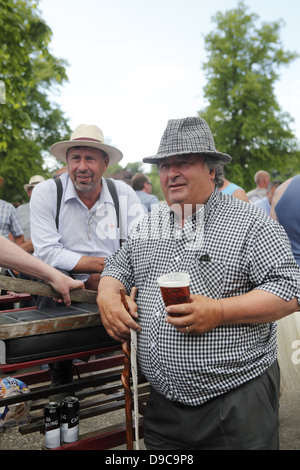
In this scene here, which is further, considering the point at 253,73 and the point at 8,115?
the point at 253,73

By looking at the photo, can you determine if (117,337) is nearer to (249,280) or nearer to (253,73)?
(249,280)

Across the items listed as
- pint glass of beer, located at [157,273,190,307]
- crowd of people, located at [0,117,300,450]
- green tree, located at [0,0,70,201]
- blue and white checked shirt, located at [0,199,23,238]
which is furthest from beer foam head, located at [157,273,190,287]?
green tree, located at [0,0,70,201]

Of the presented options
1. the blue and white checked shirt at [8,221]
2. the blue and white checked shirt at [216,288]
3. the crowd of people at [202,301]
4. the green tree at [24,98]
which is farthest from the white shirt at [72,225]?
the green tree at [24,98]

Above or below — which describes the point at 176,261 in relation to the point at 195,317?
above

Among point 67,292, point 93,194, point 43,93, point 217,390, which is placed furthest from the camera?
point 43,93

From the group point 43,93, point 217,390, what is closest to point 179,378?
point 217,390

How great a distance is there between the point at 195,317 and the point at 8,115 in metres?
8.20

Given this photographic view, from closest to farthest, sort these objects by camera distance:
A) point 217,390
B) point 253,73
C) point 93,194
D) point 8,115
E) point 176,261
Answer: point 217,390, point 176,261, point 93,194, point 8,115, point 253,73

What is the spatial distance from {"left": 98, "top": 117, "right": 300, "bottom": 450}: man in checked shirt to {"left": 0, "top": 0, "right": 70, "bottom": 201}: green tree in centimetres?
673

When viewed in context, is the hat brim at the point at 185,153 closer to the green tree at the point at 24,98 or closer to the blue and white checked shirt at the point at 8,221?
the blue and white checked shirt at the point at 8,221

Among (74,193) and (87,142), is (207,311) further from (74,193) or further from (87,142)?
(87,142)

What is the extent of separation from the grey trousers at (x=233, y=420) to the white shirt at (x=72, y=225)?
51.7 inches
